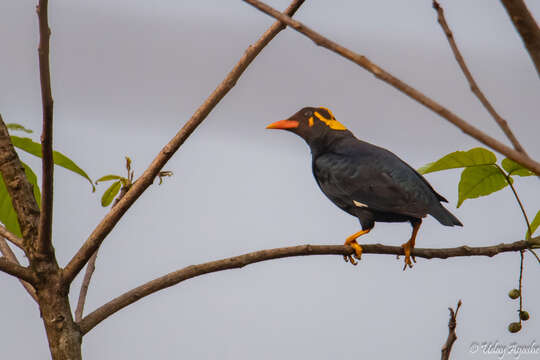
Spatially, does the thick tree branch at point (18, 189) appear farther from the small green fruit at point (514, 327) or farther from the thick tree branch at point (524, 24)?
the small green fruit at point (514, 327)

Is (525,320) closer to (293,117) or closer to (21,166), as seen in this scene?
(21,166)

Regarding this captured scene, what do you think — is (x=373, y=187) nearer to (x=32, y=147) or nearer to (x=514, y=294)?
(x=514, y=294)

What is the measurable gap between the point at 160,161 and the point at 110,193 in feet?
1.42

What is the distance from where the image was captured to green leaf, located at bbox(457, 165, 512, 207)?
1.85m

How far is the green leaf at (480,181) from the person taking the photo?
1.85m

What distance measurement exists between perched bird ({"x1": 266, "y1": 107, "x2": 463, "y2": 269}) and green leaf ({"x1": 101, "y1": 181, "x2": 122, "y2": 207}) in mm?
819

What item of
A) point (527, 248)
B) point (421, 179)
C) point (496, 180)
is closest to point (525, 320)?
point (527, 248)

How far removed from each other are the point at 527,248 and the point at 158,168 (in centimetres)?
96

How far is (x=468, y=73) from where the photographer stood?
93 cm

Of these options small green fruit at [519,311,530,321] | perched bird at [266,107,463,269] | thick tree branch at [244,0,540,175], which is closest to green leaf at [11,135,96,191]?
thick tree branch at [244,0,540,175]

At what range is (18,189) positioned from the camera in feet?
4.59

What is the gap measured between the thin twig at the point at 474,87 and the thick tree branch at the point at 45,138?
59 cm

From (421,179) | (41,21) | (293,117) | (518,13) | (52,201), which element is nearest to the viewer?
(518,13)

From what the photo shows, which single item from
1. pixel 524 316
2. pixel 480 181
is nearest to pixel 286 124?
pixel 480 181
